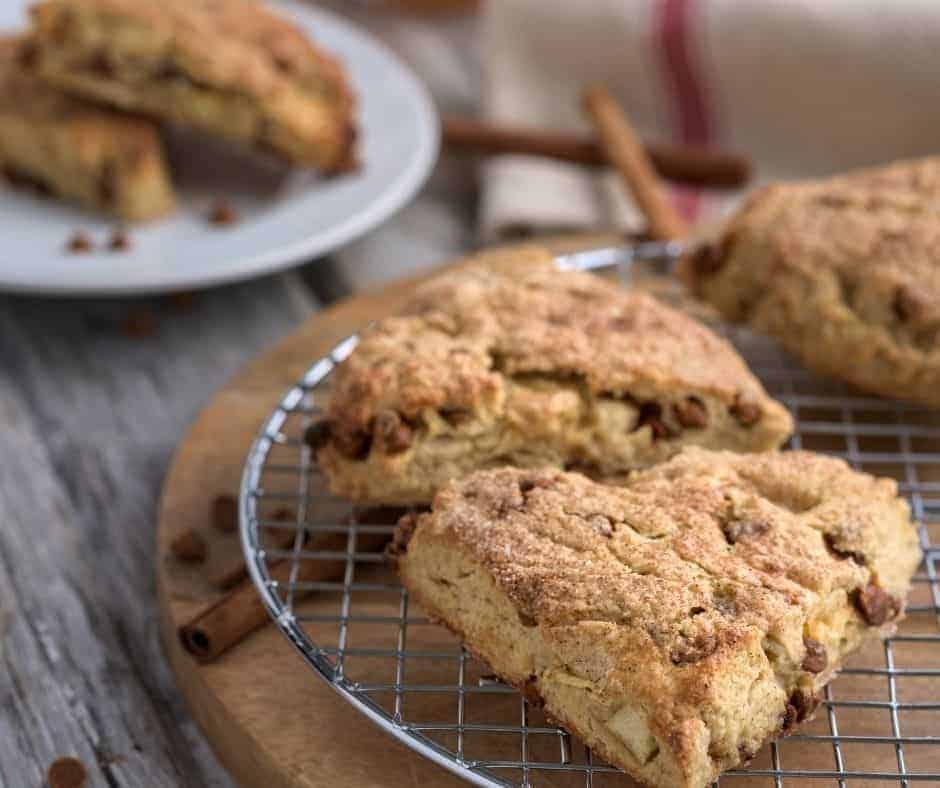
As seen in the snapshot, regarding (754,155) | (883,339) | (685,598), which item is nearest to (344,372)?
(685,598)

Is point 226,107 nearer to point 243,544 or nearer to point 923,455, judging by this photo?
point 243,544

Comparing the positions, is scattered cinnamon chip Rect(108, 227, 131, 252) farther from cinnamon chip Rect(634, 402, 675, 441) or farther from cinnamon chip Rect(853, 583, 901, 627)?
cinnamon chip Rect(853, 583, 901, 627)

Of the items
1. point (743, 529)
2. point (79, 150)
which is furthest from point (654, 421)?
point (79, 150)

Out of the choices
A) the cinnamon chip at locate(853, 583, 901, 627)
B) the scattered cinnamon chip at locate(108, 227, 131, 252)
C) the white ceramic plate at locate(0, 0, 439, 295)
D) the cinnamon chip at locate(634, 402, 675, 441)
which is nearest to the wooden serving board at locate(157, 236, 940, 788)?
the cinnamon chip at locate(853, 583, 901, 627)

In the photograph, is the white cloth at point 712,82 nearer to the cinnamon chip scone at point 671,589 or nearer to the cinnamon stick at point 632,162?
the cinnamon stick at point 632,162

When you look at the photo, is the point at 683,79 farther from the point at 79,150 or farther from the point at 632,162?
the point at 79,150

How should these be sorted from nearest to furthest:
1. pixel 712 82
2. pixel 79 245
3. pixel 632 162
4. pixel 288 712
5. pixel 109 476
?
pixel 288 712 → pixel 109 476 → pixel 79 245 → pixel 632 162 → pixel 712 82
